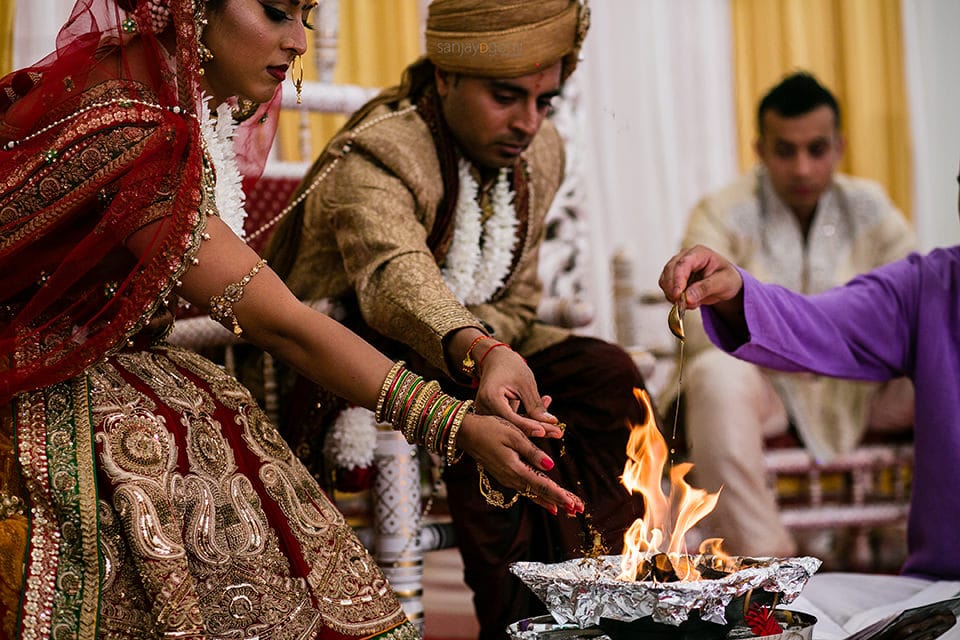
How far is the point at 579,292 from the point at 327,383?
1.60 meters

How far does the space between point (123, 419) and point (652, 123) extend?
14.4 feet

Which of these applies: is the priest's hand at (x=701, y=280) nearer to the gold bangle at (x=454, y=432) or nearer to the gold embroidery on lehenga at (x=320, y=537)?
the gold bangle at (x=454, y=432)

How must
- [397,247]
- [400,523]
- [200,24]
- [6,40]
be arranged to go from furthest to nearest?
[6,40], [400,523], [397,247], [200,24]

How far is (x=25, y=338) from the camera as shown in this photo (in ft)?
5.59

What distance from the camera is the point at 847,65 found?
598cm

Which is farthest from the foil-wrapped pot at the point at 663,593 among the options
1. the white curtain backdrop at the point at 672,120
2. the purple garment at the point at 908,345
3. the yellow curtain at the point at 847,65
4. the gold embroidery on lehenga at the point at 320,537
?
the yellow curtain at the point at 847,65

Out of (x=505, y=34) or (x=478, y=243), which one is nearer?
(x=505, y=34)

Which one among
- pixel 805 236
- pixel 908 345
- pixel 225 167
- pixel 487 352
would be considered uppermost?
pixel 225 167

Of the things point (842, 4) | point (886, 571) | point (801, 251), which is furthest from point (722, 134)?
point (886, 571)

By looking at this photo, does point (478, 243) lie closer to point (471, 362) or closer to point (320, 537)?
point (471, 362)

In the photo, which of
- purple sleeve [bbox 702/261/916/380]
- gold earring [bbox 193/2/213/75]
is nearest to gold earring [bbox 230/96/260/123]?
gold earring [bbox 193/2/213/75]

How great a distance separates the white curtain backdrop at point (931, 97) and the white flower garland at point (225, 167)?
469 cm

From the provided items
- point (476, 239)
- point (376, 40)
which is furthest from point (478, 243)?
point (376, 40)

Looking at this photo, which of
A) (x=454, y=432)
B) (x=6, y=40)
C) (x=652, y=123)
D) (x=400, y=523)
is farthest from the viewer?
(x=652, y=123)
